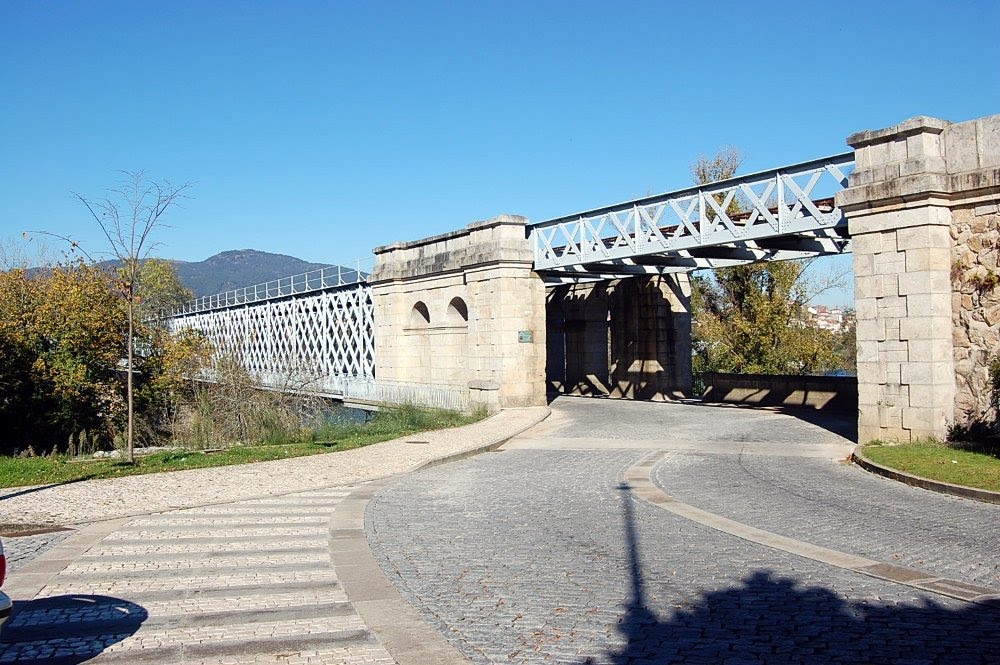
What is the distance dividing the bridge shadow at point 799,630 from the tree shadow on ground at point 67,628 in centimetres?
326

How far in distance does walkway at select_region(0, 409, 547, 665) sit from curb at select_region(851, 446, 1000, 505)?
717 cm

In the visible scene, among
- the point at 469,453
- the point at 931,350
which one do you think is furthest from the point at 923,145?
the point at 469,453

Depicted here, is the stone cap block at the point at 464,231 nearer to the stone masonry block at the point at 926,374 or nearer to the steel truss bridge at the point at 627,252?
the steel truss bridge at the point at 627,252

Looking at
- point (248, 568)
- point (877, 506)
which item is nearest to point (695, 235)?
point (877, 506)

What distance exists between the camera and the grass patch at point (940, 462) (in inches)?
420

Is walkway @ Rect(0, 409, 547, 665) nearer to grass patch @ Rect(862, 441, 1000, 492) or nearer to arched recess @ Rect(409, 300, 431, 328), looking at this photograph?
grass patch @ Rect(862, 441, 1000, 492)

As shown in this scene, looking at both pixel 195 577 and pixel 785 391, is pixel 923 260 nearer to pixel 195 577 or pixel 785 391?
pixel 785 391

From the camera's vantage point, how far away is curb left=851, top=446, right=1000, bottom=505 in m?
9.91

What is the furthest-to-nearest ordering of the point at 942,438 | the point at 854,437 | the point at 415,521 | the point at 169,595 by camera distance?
1. the point at 854,437
2. the point at 942,438
3. the point at 415,521
4. the point at 169,595

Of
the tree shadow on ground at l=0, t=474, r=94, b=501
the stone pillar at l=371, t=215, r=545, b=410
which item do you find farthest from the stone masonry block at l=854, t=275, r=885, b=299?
the tree shadow on ground at l=0, t=474, r=94, b=501

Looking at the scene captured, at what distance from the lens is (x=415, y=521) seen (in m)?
9.84

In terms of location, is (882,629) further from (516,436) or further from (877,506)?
(516,436)

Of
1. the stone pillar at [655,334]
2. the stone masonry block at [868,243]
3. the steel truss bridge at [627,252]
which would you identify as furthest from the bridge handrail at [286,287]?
the stone masonry block at [868,243]

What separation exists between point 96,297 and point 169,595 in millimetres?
18298
